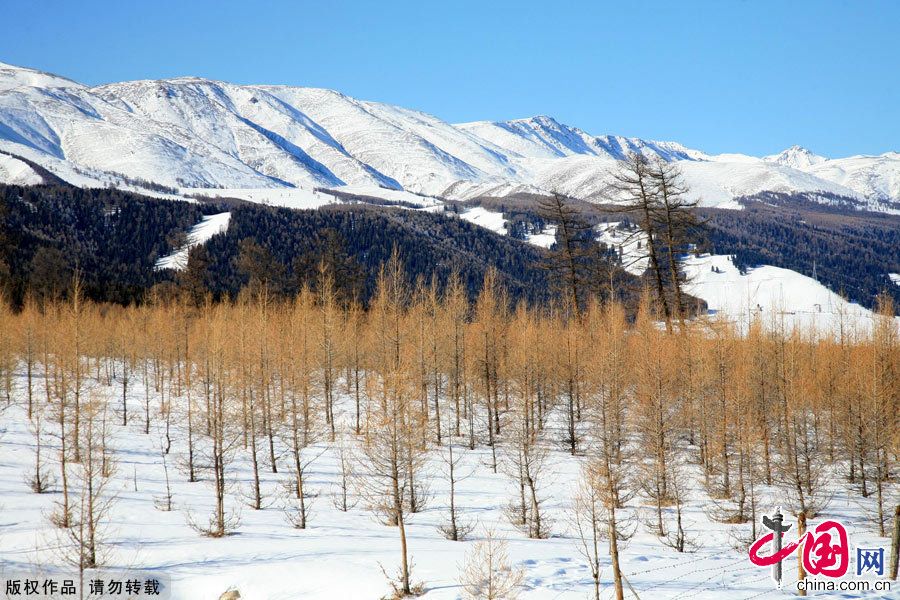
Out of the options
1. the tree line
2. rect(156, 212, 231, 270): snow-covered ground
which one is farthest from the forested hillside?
the tree line

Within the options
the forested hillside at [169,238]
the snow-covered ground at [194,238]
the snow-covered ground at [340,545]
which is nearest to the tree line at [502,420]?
the snow-covered ground at [340,545]

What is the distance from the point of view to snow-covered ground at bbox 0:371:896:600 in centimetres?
1695

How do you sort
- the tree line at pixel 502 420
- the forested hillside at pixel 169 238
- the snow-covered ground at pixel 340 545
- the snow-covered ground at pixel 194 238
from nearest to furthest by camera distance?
the snow-covered ground at pixel 340 545
the tree line at pixel 502 420
the forested hillside at pixel 169 238
the snow-covered ground at pixel 194 238

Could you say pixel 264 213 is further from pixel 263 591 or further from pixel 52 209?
pixel 263 591

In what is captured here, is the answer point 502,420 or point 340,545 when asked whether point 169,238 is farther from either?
point 340,545

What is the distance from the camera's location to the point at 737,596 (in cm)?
1442

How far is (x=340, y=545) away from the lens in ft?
69.3

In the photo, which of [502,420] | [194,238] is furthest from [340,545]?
[194,238]

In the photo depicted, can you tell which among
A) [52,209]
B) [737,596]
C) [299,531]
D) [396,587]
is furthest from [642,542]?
[52,209]

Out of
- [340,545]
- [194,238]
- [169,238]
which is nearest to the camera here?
[340,545]

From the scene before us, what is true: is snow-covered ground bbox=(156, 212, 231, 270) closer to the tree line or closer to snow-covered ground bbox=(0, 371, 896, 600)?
the tree line

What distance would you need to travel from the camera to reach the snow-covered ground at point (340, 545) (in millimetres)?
Result: 16953

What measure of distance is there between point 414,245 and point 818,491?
167041mm

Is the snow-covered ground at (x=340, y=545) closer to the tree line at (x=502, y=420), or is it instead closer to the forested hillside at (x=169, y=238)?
the tree line at (x=502, y=420)
